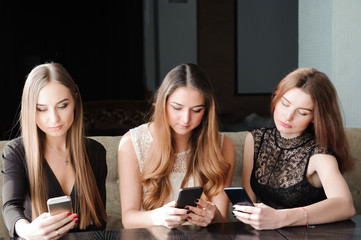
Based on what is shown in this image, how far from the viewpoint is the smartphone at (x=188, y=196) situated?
1.67 metres

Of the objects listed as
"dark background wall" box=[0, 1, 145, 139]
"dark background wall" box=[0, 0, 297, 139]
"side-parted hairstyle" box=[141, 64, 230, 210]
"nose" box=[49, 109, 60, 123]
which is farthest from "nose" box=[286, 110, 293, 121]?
"dark background wall" box=[0, 1, 145, 139]

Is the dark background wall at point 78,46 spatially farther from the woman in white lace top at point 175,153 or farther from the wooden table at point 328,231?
the wooden table at point 328,231

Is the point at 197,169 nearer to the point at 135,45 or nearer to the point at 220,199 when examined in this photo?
the point at 220,199

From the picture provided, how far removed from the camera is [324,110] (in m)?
2.08

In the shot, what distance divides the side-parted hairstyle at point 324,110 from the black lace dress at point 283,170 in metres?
0.07

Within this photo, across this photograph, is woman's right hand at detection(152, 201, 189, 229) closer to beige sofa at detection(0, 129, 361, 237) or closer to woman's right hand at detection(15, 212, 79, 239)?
woman's right hand at detection(15, 212, 79, 239)

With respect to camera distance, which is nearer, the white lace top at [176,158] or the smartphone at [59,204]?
the smartphone at [59,204]

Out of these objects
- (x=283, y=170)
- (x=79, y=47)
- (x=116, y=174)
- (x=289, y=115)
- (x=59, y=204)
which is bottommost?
(x=116, y=174)

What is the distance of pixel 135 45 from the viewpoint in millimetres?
5738

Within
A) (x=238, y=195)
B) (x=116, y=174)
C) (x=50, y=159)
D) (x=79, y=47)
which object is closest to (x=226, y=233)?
(x=238, y=195)

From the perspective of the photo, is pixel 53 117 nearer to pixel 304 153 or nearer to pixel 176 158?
pixel 176 158

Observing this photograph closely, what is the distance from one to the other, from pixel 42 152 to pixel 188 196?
747mm

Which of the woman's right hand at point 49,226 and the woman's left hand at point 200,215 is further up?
the woman's right hand at point 49,226

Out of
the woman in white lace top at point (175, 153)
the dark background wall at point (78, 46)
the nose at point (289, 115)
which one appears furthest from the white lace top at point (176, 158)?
the dark background wall at point (78, 46)
